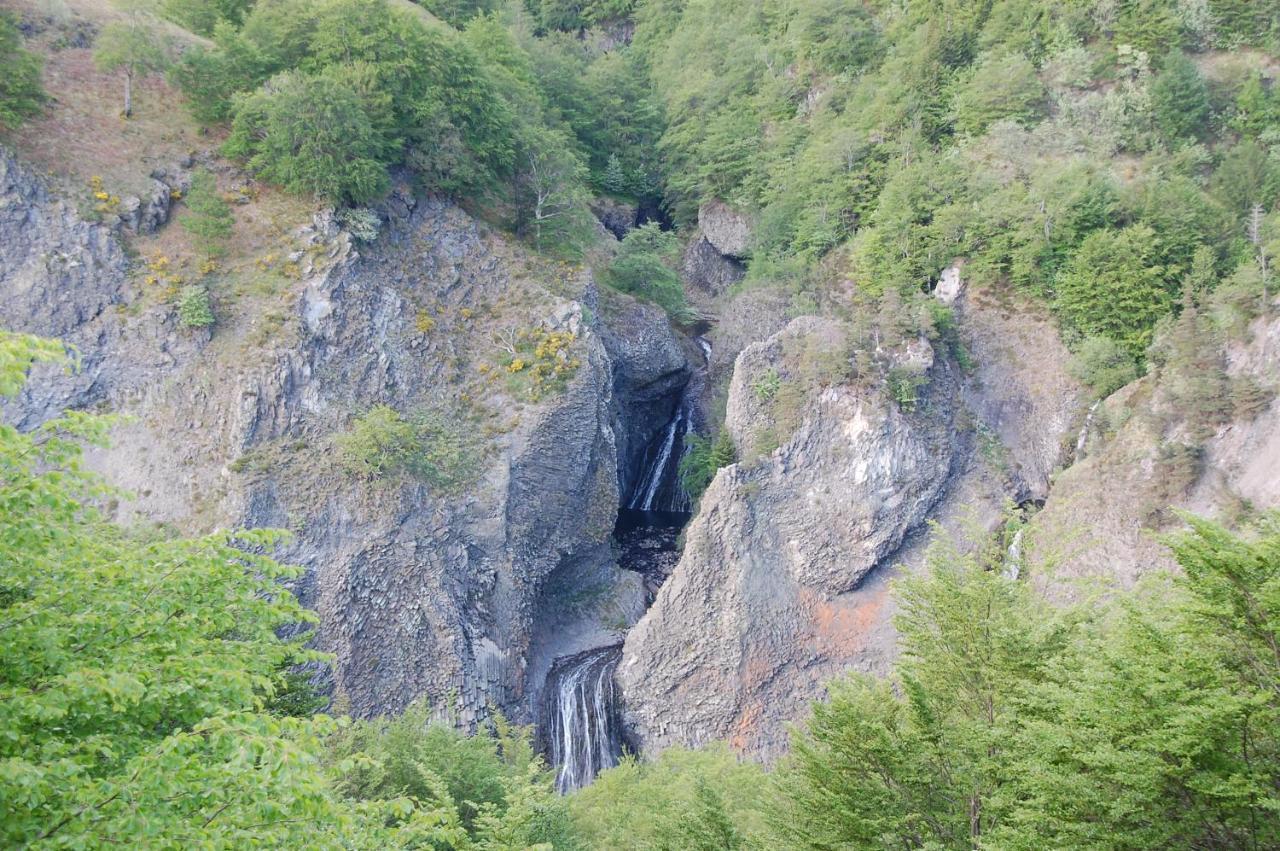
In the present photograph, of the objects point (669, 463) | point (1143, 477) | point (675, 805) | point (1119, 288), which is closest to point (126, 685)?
point (675, 805)

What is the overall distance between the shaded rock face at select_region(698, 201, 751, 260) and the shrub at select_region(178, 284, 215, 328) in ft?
86.9

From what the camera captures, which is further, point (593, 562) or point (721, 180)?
point (721, 180)

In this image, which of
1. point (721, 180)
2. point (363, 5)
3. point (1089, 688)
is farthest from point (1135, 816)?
point (721, 180)

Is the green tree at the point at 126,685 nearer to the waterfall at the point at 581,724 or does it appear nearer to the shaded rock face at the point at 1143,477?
the waterfall at the point at 581,724

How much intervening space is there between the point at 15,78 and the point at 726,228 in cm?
3198

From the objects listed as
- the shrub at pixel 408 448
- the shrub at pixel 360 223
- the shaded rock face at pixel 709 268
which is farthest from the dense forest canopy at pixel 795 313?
the shrub at pixel 408 448

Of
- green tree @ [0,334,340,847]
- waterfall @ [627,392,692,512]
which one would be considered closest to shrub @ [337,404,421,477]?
waterfall @ [627,392,692,512]

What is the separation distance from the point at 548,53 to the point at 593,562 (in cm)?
3163

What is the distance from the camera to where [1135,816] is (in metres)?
7.88

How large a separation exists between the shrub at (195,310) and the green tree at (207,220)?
7.60 ft

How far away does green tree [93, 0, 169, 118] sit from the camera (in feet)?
108

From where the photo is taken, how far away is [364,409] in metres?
30.8

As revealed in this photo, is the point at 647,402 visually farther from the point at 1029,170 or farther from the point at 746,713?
the point at 1029,170

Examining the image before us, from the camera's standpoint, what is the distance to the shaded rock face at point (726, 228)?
45.1 metres
